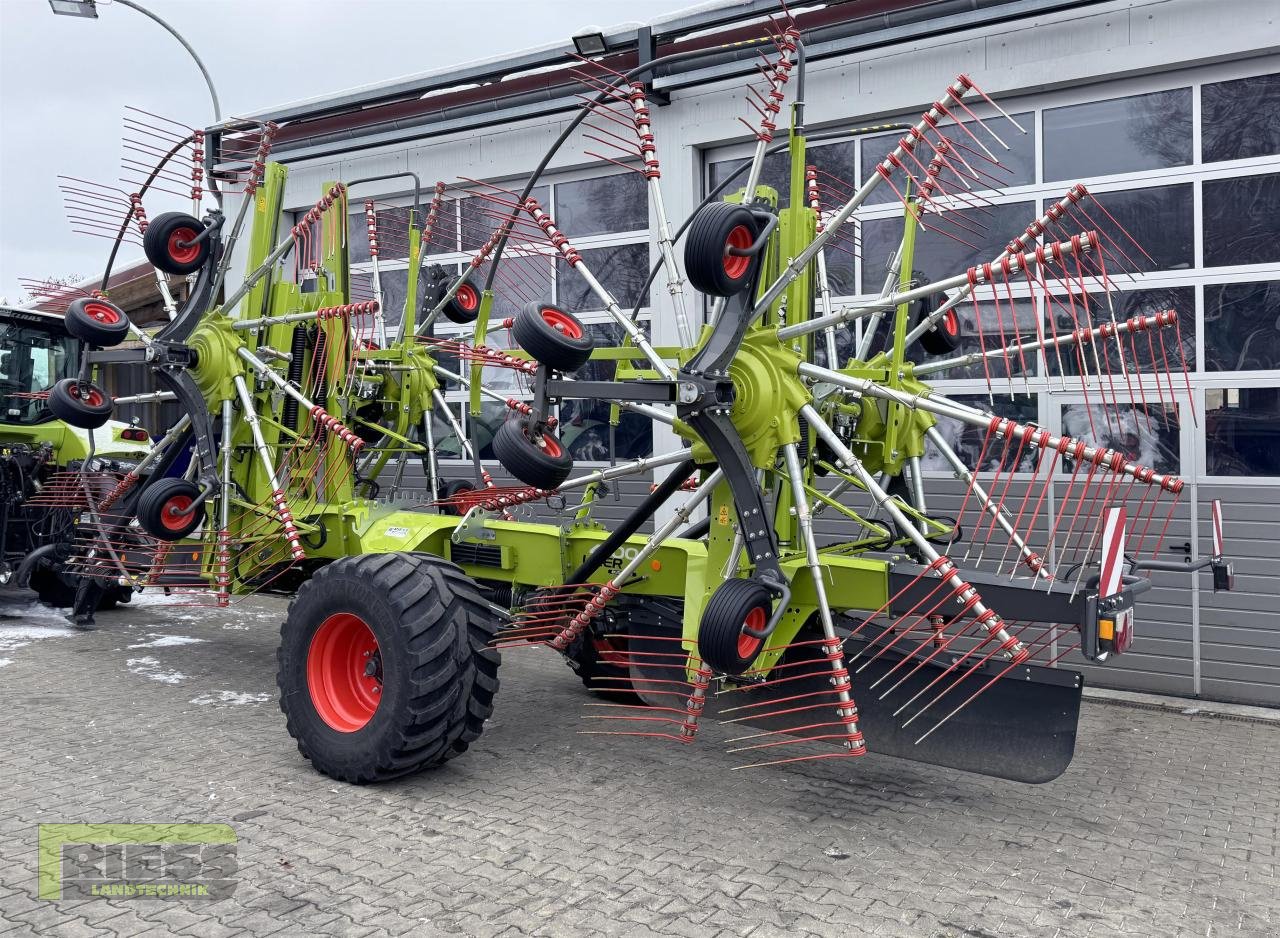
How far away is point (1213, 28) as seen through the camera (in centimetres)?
717

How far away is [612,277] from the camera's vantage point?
412 inches

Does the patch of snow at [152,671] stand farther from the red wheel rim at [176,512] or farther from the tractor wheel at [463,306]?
the tractor wheel at [463,306]

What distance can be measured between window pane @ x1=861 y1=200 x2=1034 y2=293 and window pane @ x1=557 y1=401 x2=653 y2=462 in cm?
258

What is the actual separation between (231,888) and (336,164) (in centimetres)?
974

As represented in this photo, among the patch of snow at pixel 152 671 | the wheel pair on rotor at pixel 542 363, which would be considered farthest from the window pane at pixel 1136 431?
the patch of snow at pixel 152 671

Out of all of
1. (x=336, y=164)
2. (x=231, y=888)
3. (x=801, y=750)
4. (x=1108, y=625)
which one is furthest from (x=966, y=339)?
(x=336, y=164)

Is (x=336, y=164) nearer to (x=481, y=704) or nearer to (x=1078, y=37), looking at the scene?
(x=1078, y=37)

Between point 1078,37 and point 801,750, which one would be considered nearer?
point 801,750

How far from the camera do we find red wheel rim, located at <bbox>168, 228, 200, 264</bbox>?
22.8 ft

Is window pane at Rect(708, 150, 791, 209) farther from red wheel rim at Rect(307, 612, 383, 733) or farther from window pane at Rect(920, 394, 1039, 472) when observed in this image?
red wheel rim at Rect(307, 612, 383, 733)

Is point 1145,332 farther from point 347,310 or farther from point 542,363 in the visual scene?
point 347,310

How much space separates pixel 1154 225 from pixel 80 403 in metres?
7.21

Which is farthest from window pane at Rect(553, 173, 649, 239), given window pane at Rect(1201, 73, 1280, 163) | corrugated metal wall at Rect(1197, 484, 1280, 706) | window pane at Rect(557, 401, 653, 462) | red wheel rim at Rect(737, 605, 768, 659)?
red wheel rim at Rect(737, 605, 768, 659)

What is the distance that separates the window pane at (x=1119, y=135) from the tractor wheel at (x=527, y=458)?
4.99 metres
